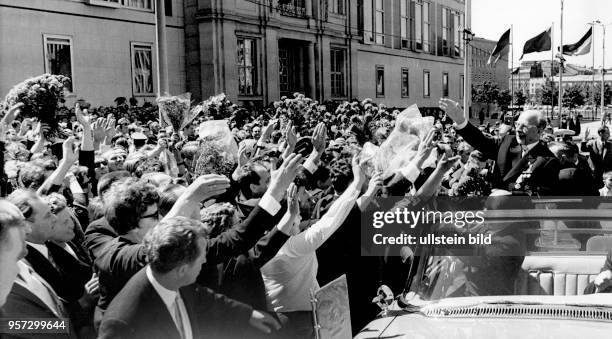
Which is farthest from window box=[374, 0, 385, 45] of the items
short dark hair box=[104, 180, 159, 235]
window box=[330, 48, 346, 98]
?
short dark hair box=[104, 180, 159, 235]

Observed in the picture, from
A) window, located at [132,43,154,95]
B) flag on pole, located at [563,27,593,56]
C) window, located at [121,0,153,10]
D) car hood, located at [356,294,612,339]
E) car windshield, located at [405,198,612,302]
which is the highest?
window, located at [121,0,153,10]

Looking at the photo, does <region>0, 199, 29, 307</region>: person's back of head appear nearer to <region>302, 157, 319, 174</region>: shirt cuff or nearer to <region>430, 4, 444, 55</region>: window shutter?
<region>302, 157, 319, 174</region>: shirt cuff

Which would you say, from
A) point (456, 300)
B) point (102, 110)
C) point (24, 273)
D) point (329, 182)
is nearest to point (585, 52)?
point (102, 110)

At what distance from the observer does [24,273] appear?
3.31 m

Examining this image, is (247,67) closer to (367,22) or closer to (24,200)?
(367,22)

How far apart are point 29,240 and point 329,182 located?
10.5 ft

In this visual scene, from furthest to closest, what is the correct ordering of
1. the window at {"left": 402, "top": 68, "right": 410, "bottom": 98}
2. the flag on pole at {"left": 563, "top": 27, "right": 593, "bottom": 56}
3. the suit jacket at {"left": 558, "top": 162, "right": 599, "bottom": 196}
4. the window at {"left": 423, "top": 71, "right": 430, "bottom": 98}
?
1. the window at {"left": 423, "top": 71, "right": 430, "bottom": 98}
2. the window at {"left": 402, "top": 68, "right": 410, "bottom": 98}
3. the flag on pole at {"left": 563, "top": 27, "right": 593, "bottom": 56}
4. the suit jacket at {"left": 558, "top": 162, "right": 599, "bottom": 196}

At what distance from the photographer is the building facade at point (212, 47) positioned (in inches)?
790

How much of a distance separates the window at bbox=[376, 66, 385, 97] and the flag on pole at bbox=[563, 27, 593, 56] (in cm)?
1582

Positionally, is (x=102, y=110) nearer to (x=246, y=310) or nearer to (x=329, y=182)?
(x=329, y=182)

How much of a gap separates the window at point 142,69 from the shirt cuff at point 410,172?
60.5ft

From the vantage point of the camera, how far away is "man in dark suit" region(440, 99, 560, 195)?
22.7ft

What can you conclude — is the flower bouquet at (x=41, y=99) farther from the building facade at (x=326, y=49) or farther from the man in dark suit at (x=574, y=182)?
the building facade at (x=326, y=49)

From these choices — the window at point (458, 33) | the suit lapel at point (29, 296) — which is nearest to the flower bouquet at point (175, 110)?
the suit lapel at point (29, 296)
